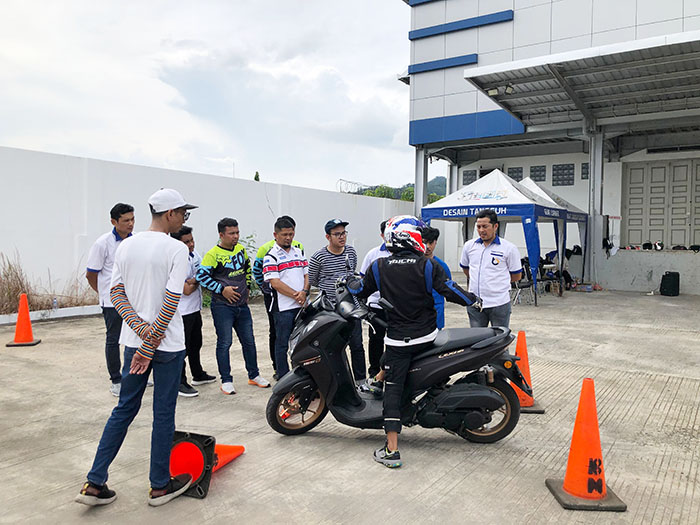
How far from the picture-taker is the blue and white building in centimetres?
1331

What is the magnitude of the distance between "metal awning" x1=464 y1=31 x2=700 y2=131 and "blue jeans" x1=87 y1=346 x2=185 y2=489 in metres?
12.2

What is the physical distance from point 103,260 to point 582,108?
46.7ft

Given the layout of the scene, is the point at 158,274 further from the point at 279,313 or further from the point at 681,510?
the point at 681,510

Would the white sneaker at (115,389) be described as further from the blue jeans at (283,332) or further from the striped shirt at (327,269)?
the striped shirt at (327,269)

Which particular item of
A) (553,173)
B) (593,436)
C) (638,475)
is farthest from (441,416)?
(553,173)

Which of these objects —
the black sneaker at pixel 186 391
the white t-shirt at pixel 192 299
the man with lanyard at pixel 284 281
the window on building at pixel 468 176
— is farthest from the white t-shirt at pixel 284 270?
the window on building at pixel 468 176

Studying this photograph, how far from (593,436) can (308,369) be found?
6.08ft

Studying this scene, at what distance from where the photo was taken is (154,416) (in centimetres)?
282

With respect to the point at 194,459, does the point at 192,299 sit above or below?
above

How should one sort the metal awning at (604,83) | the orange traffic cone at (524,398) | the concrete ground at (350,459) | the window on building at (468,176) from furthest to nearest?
the window on building at (468,176) → the metal awning at (604,83) → the orange traffic cone at (524,398) → the concrete ground at (350,459)

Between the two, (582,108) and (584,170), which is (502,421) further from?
(584,170)

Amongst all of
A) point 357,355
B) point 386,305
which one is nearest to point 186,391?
point 357,355

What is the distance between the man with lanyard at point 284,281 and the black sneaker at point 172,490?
200cm

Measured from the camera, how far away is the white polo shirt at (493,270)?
16.0ft
